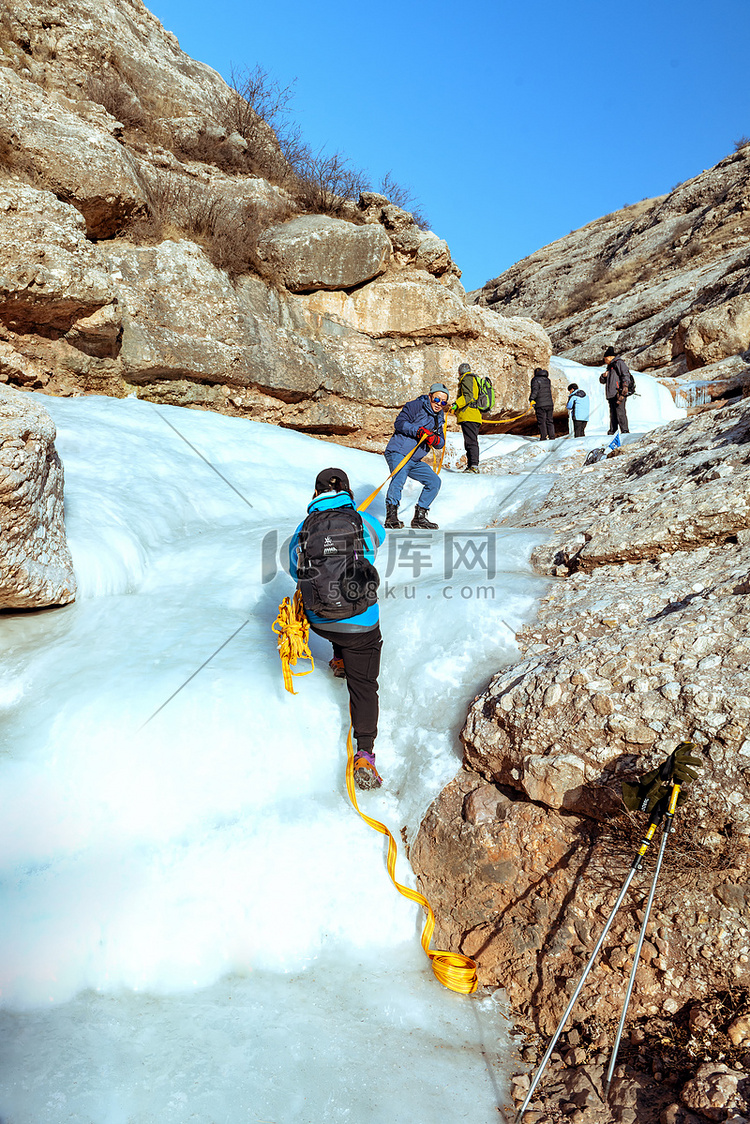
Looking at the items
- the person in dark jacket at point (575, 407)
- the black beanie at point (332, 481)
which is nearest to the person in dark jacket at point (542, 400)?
the person in dark jacket at point (575, 407)

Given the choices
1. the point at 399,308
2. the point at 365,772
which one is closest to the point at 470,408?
the point at 399,308

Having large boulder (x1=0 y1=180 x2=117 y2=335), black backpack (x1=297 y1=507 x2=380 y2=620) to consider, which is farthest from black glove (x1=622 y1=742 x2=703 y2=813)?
large boulder (x1=0 y1=180 x2=117 y2=335)

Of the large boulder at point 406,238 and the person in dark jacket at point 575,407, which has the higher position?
the large boulder at point 406,238

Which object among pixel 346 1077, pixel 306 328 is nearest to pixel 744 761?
pixel 346 1077

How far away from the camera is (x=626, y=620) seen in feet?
12.6

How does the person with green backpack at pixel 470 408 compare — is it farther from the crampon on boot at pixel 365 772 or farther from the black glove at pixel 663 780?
→ the black glove at pixel 663 780

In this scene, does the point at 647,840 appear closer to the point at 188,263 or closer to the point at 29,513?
the point at 29,513

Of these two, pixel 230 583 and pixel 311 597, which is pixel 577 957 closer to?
pixel 311 597

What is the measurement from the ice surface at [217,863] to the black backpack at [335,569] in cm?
69

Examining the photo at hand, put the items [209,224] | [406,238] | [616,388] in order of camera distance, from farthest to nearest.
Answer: [406,238] → [616,388] → [209,224]

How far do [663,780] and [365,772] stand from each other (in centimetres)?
155

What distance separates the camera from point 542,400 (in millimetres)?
12164

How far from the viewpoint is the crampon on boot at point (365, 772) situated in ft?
11.6

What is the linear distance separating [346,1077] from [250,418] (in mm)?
9197
